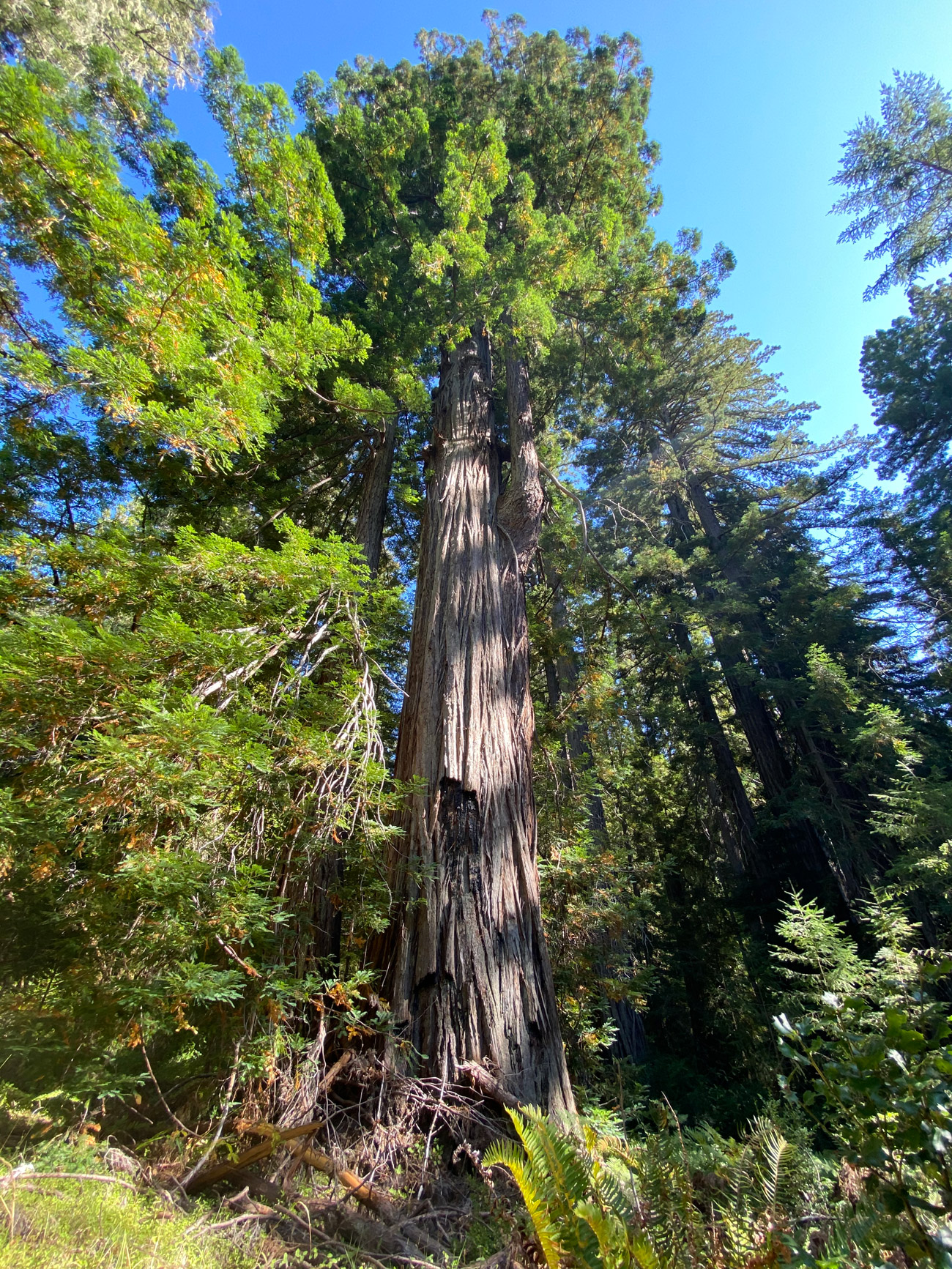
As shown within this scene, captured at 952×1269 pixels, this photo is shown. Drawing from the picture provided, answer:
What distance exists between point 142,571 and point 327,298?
5.38 m

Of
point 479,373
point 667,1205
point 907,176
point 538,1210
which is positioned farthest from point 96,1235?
point 907,176

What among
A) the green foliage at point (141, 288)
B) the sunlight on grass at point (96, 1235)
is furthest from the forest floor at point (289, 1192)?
the green foliage at point (141, 288)

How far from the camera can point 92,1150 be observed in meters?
1.83

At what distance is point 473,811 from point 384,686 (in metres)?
1.64

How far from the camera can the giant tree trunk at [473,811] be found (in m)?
2.63

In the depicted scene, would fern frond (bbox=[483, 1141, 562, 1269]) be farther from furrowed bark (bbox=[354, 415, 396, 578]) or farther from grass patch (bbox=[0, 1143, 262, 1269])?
furrowed bark (bbox=[354, 415, 396, 578])

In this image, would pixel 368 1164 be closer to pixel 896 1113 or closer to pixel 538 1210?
pixel 538 1210

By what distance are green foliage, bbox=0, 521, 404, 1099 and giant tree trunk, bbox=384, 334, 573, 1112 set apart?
332 mm

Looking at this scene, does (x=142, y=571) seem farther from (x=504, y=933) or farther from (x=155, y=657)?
(x=504, y=933)

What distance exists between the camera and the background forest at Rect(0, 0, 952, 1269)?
1995mm

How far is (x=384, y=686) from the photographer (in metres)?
4.57

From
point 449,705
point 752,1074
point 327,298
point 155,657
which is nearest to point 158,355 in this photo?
point 155,657

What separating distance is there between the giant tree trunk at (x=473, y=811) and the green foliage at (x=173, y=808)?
332 millimetres

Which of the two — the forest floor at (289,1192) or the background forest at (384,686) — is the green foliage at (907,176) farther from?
the forest floor at (289,1192)
